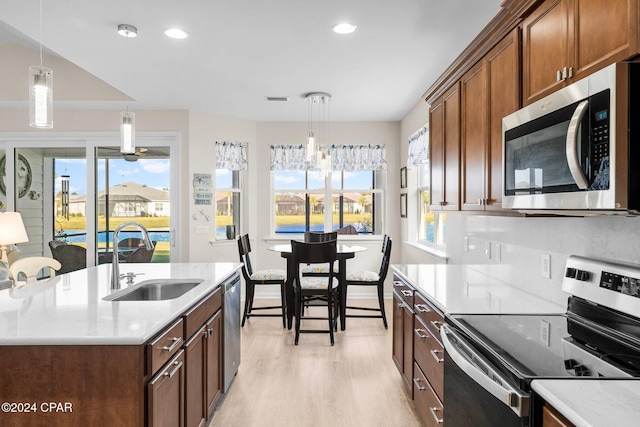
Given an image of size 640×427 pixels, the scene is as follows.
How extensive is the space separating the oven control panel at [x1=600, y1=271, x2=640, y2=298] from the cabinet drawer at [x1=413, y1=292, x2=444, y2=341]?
2.26 feet

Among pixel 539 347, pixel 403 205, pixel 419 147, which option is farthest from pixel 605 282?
pixel 403 205

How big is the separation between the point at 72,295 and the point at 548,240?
7.92ft

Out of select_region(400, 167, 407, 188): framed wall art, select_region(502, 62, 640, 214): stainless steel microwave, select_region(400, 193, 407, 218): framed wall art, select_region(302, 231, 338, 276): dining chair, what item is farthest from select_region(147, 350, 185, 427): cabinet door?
select_region(400, 167, 407, 188): framed wall art

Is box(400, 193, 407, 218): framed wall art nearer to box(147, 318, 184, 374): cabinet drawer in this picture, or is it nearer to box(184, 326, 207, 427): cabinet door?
box(184, 326, 207, 427): cabinet door

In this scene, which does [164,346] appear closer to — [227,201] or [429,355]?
[429,355]

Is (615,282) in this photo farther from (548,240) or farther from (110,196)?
(110,196)

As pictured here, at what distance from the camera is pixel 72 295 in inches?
80.7

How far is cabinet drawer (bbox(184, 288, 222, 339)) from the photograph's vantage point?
6.53 feet

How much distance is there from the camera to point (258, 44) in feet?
10.1

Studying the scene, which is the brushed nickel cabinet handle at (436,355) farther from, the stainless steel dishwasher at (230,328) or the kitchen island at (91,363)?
the stainless steel dishwasher at (230,328)

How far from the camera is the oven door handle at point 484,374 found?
111 cm

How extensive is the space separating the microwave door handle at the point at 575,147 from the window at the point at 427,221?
3083mm

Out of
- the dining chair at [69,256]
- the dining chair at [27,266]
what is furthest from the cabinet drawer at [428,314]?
the dining chair at [69,256]

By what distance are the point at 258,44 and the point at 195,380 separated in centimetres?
234
